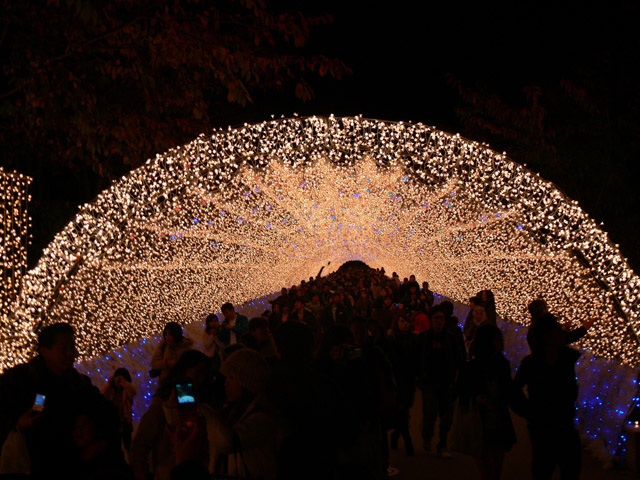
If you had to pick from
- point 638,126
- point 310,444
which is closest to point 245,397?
point 310,444

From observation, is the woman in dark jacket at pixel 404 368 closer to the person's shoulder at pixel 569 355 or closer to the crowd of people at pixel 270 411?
the crowd of people at pixel 270 411

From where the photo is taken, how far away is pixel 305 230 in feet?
70.9

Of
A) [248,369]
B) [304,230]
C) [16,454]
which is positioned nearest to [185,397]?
[248,369]

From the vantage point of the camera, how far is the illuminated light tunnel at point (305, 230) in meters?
10.4

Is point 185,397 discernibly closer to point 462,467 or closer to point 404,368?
point 462,467

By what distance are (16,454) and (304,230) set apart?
17926 millimetres

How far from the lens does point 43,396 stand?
12.5 ft

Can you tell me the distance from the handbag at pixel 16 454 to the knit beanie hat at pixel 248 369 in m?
1.09

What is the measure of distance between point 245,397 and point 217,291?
50.9 ft

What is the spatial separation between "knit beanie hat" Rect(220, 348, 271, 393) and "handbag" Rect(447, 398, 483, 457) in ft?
9.73

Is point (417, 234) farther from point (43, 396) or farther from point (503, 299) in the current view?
point (43, 396)

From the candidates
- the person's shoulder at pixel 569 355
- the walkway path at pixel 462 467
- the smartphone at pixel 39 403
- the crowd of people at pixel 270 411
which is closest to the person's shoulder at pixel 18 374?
the crowd of people at pixel 270 411

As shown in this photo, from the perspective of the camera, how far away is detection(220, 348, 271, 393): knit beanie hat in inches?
149

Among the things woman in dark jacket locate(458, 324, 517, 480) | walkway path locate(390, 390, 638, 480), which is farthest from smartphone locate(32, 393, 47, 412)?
walkway path locate(390, 390, 638, 480)
